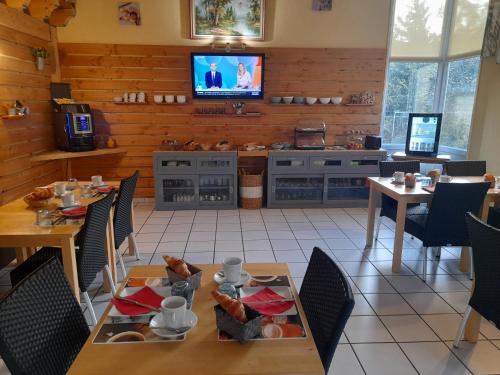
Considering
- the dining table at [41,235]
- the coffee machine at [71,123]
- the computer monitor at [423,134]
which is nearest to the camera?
the dining table at [41,235]

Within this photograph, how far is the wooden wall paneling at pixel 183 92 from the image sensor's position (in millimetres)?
4922

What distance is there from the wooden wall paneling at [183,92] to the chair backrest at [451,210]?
275 cm

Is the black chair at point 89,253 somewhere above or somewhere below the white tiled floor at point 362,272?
above

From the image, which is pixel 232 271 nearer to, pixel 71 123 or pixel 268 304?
pixel 268 304

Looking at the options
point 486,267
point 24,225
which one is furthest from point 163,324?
point 486,267

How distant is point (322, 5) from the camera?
16.2 ft

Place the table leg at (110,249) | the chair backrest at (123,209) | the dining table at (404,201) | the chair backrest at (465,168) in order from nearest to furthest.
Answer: the table leg at (110,249) < the chair backrest at (123,209) < the dining table at (404,201) < the chair backrest at (465,168)

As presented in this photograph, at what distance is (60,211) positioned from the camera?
2373mm

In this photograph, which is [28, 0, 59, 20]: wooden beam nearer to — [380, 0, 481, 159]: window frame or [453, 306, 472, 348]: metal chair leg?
[380, 0, 481, 159]: window frame

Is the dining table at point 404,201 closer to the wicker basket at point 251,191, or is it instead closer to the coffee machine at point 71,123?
the wicker basket at point 251,191

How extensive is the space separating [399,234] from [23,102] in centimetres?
416

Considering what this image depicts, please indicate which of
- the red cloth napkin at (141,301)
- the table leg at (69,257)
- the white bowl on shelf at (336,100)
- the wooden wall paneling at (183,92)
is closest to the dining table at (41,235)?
the table leg at (69,257)

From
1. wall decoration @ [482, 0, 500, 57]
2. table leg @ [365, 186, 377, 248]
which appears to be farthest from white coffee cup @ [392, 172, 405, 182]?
wall decoration @ [482, 0, 500, 57]

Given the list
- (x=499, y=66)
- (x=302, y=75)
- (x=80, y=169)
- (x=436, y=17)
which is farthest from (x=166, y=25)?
(x=499, y=66)
